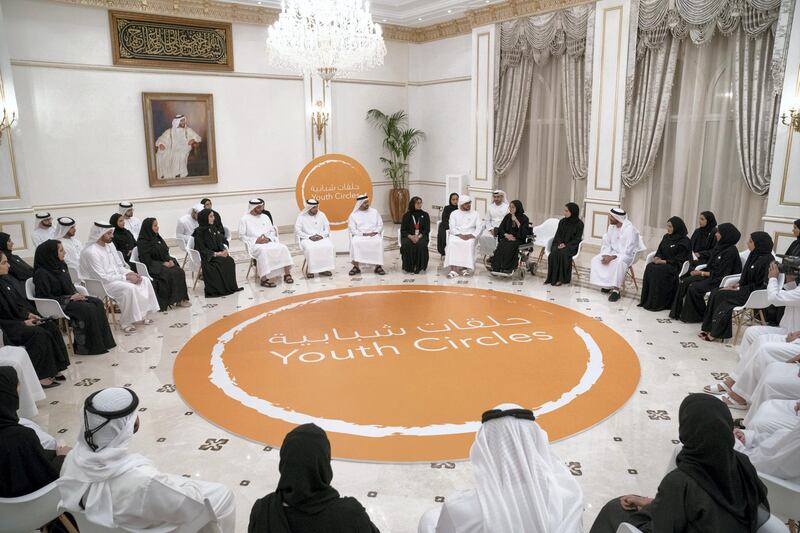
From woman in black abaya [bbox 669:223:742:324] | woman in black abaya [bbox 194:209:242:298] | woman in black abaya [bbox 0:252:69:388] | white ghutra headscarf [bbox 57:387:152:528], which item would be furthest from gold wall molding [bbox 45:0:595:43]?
white ghutra headscarf [bbox 57:387:152:528]

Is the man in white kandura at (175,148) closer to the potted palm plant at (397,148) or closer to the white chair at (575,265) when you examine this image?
the potted palm plant at (397,148)

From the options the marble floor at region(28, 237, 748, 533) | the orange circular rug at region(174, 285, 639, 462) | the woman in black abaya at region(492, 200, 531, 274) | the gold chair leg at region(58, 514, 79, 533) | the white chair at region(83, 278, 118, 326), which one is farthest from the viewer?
the woman in black abaya at region(492, 200, 531, 274)

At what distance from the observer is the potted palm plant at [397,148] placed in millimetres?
12711

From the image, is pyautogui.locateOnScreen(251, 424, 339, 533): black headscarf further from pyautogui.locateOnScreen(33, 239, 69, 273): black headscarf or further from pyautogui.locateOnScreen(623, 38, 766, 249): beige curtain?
pyautogui.locateOnScreen(623, 38, 766, 249): beige curtain

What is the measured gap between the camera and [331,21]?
7.32 meters

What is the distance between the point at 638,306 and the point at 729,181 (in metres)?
2.45

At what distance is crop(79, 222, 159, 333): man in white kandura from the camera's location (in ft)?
20.6

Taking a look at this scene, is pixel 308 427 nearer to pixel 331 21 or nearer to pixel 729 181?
pixel 331 21

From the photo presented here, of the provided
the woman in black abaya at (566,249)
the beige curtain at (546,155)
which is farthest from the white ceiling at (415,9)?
the woman in black abaya at (566,249)

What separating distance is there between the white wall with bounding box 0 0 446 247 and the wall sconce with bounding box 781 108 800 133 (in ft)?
21.1

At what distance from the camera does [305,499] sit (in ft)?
6.00

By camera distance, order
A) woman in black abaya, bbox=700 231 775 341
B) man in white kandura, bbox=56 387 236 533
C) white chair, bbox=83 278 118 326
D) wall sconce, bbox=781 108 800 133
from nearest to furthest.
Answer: man in white kandura, bbox=56 387 236 533
woman in black abaya, bbox=700 231 775 341
white chair, bbox=83 278 118 326
wall sconce, bbox=781 108 800 133

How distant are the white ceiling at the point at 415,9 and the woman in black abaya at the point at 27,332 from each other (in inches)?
281

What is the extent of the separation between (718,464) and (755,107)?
6950mm
